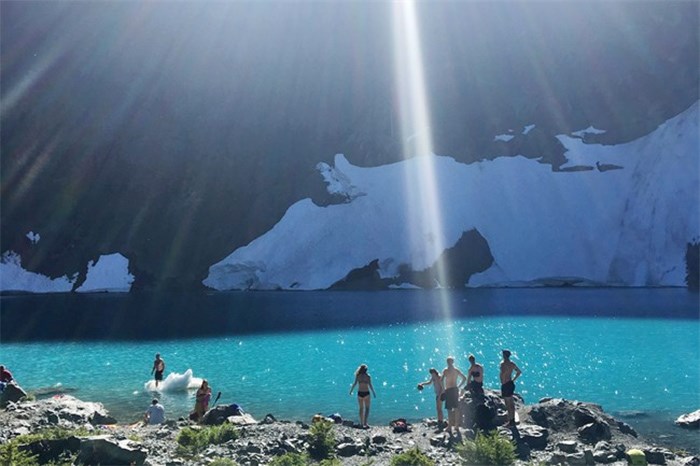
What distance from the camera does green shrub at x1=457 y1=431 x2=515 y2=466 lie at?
9781mm

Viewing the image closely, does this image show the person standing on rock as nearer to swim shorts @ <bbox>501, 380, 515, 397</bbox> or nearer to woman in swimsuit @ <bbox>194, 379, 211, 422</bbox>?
woman in swimsuit @ <bbox>194, 379, 211, 422</bbox>

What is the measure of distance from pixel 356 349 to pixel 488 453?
1624cm

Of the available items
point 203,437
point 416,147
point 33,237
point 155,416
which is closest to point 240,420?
point 155,416

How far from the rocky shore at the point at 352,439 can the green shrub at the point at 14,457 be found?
0.29 m

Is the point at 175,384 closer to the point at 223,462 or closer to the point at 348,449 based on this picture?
the point at 348,449

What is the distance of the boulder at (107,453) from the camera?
9.01 m

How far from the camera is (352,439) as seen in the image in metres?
11.5

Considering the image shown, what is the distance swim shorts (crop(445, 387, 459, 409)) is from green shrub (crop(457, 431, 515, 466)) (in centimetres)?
233

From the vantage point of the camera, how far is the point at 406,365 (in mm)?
22188

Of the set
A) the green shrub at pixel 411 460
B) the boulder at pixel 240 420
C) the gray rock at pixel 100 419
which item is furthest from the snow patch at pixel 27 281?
the green shrub at pixel 411 460

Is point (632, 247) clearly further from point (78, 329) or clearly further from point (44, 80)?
point (44, 80)

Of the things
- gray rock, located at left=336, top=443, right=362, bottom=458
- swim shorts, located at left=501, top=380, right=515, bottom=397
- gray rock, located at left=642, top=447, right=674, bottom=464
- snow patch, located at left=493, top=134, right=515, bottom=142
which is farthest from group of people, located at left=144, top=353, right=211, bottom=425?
snow patch, located at left=493, top=134, right=515, bottom=142

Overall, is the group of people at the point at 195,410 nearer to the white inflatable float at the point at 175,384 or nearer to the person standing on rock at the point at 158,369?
the white inflatable float at the point at 175,384

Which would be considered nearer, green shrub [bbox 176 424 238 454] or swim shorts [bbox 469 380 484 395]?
green shrub [bbox 176 424 238 454]
